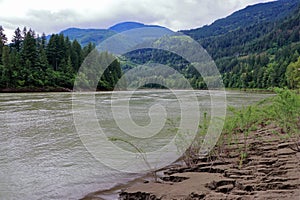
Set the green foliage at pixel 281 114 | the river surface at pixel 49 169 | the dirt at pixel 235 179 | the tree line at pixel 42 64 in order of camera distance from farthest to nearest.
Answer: the tree line at pixel 42 64 → the green foliage at pixel 281 114 → the river surface at pixel 49 169 → the dirt at pixel 235 179

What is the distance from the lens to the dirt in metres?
5.15

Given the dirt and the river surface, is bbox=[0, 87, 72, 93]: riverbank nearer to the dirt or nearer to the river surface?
the river surface

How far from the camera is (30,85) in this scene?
62750 millimetres

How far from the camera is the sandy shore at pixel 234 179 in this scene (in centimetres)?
516

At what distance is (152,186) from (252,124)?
424cm

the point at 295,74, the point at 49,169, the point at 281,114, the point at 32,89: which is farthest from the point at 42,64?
the point at 281,114

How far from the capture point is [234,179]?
19.6 ft

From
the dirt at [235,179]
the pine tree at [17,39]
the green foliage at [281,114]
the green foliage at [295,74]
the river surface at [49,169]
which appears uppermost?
the pine tree at [17,39]

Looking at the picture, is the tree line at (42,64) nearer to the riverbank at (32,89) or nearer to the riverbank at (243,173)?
the riverbank at (32,89)

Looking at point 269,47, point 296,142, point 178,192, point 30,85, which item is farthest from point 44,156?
point 269,47

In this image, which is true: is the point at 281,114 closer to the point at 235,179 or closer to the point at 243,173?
the point at 243,173

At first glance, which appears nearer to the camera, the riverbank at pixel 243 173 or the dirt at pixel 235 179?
the dirt at pixel 235 179

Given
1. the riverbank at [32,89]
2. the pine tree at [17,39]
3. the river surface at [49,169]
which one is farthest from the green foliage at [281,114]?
the pine tree at [17,39]

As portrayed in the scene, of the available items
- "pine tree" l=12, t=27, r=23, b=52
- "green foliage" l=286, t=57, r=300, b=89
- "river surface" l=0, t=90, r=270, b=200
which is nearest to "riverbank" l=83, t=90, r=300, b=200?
"river surface" l=0, t=90, r=270, b=200
